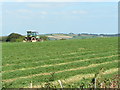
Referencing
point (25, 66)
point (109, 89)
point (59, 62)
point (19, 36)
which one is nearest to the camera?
point (109, 89)

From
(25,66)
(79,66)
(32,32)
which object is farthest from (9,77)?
(32,32)

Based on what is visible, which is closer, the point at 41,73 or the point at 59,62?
the point at 41,73

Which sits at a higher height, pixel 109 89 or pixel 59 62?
pixel 109 89

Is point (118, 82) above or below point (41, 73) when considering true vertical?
above

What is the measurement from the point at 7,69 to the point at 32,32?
99.2 feet

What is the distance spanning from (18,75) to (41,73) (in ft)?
3.26

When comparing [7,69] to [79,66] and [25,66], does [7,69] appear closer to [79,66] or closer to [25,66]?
[25,66]

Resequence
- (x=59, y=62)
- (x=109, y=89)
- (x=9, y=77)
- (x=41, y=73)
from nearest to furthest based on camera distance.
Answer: (x=109, y=89) < (x=9, y=77) < (x=41, y=73) < (x=59, y=62)

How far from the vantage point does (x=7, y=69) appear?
11.5 meters

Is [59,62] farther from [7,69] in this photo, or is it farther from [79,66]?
[7,69]

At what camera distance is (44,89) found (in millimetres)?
3248

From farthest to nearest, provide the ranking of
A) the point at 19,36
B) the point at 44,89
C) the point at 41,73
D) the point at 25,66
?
the point at 19,36
the point at 25,66
the point at 41,73
the point at 44,89

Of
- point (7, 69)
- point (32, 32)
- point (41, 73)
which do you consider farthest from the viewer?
point (32, 32)

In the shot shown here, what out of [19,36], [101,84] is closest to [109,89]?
[101,84]
